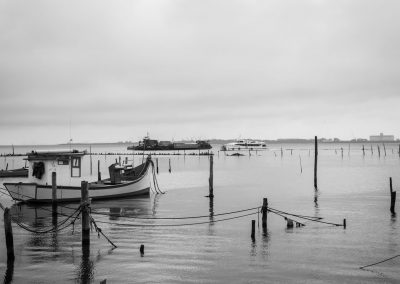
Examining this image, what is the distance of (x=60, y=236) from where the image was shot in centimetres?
2169

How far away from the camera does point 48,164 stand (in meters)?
33.3

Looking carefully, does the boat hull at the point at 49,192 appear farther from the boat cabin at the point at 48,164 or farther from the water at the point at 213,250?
the water at the point at 213,250

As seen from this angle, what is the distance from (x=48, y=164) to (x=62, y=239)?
13.6 meters

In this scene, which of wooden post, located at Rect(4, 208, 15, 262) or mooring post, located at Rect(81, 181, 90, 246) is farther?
mooring post, located at Rect(81, 181, 90, 246)

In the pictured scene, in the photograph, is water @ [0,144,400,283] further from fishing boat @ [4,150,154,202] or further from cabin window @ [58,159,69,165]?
cabin window @ [58,159,69,165]

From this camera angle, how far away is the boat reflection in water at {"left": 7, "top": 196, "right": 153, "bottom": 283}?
16984mm

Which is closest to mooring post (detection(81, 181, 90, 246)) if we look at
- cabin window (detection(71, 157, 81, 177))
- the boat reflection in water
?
the boat reflection in water

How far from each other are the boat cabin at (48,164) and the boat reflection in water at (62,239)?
2.18 metres

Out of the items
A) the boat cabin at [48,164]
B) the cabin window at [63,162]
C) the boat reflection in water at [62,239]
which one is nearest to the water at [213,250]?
the boat reflection in water at [62,239]

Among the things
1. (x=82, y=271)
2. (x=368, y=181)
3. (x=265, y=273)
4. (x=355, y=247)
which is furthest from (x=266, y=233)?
(x=368, y=181)

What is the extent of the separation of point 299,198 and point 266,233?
1663cm

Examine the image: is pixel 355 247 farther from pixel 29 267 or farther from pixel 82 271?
pixel 29 267

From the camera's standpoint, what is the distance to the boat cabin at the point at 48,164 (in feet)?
109

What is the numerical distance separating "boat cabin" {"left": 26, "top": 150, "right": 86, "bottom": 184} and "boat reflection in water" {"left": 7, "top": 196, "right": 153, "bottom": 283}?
218cm
